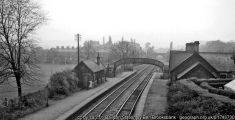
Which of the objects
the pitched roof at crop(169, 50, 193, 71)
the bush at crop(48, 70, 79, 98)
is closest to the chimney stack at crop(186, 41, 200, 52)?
the pitched roof at crop(169, 50, 193, 71)

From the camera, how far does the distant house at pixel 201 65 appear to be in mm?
31594

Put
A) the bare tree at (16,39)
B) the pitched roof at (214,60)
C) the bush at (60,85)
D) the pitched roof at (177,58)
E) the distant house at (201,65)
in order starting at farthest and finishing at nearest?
1. the pitched roof at (177,58)
2. the pitched roof at (214,60)
3. the distant house at (201,65)
4. the bush at (60,85)
5. the bare tree at (16,39)

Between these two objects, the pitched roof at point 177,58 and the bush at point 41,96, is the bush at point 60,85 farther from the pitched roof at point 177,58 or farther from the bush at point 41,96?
the pitched roof at point 177,58

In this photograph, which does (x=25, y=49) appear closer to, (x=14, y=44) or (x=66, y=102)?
(x=14, y=44)

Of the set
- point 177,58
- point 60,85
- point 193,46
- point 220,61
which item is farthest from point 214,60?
point 60,85

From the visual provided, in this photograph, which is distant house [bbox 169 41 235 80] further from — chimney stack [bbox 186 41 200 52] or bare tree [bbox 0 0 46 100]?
bare tree [bbox 0 0 46 100]

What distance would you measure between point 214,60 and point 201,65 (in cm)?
616

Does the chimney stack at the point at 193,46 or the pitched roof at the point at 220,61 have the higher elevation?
the chimney stack at the point at 193,46

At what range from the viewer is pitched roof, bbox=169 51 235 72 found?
34.1m

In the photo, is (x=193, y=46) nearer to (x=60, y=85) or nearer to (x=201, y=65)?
(x=201, y=65)

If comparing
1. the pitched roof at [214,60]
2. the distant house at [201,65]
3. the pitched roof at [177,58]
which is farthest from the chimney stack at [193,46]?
the pitched roof at [177,58]

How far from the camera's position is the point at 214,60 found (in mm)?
35500

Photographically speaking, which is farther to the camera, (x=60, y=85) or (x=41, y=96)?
(x=60, y=85)

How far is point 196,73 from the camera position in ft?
104
